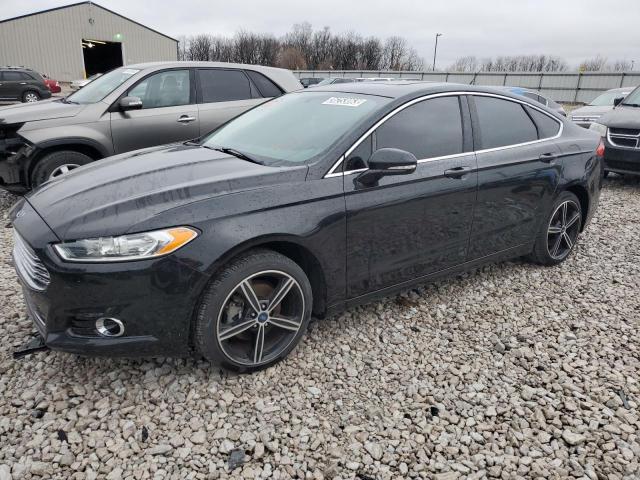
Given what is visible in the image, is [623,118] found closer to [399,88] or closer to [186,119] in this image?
[399,88]

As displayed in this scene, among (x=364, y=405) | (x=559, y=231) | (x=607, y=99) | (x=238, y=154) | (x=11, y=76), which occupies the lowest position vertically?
(x=364, y=405)

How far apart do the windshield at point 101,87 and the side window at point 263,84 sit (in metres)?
1.52

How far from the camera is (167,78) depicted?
595cm

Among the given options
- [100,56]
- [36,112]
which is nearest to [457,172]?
[36,112]

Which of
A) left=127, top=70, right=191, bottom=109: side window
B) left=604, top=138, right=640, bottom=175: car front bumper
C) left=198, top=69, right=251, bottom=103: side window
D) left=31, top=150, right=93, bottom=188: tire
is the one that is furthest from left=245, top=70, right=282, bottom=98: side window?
left=604, top=138, right=640, bottom=175: car front bumper

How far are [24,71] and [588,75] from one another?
3068 centimetres

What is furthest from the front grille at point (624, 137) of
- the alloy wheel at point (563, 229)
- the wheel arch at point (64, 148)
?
the wheel arch at point (64, 148)

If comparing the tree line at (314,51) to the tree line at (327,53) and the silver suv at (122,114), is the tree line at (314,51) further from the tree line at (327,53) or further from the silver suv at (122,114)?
the silver suv at (122,114)

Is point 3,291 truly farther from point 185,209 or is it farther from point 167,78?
point 167,78

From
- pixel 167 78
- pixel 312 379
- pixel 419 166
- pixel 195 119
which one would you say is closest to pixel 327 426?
pixel 312 379

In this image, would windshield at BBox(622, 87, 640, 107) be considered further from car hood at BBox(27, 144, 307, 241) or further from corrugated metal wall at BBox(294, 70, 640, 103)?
corrugated metal wall at BBox(294, 70, 640, 103)

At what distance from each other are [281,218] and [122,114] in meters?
3.86

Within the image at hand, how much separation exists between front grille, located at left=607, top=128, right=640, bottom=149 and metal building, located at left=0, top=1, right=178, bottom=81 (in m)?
36.9

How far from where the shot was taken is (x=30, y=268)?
8.02 feet
